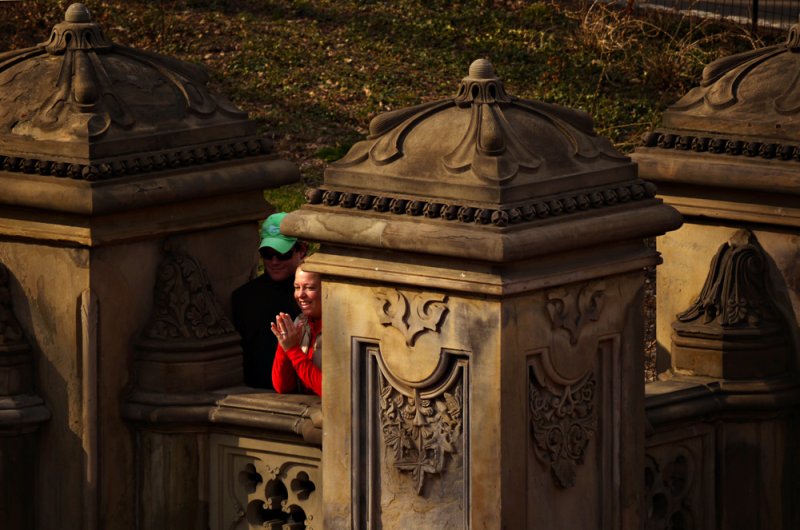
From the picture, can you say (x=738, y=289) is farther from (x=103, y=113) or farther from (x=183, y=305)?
(x=103, y=113)

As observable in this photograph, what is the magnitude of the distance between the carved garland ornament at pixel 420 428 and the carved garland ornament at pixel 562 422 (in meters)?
0.24

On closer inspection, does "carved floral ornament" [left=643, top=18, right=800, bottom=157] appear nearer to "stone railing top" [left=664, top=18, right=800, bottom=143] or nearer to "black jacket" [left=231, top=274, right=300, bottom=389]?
"stone railing top" [left=664, top=18, right=800, bottom=143]

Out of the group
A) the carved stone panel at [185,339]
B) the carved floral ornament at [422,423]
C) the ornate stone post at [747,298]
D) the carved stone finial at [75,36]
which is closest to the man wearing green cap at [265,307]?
the carved stone panel at [185,339]

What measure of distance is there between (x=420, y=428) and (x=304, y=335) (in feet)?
3.18

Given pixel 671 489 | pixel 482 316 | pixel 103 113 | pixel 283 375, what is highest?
pixel 103 113

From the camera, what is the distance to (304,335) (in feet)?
25.3

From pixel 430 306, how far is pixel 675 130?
179cm

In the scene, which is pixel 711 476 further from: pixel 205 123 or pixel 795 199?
pixel 205 123

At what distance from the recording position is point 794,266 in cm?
793

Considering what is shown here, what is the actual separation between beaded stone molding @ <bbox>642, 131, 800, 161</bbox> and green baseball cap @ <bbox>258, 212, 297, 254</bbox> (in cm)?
137

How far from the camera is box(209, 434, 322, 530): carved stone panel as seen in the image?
7.61 m

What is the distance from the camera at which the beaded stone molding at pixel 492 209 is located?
662 cm

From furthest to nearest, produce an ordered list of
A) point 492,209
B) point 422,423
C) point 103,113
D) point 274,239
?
1. point 274,239
2. point 103,113
3. point 422,423
4. point 492,209

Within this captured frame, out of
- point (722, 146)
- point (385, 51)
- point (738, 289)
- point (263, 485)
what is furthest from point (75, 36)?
point (385, 51)
